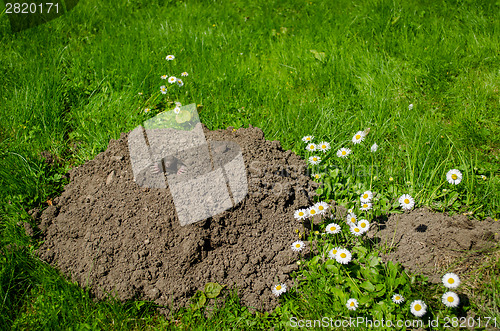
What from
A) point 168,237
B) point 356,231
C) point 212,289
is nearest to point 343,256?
point 356,231

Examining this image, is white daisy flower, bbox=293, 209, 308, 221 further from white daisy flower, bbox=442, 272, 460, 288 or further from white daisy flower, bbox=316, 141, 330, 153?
white daisy flower, bbox=442, 272, 460, 288

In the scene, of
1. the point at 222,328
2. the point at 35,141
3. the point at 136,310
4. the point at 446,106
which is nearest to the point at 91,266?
the point at 136,310

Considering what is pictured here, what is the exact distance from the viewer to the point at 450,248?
Result: 2.24 m

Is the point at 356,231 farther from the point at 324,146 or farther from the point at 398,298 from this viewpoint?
the point at 324,146

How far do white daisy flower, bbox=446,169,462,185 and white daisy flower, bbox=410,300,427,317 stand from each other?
100 cm

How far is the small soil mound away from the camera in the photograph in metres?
2.19

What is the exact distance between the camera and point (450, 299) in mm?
1951

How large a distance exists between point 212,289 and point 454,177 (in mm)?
1846

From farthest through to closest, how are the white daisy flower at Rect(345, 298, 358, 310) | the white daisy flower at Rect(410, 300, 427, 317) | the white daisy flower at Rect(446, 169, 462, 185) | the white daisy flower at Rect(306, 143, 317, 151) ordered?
the white daisy flower at Rect(306, 143, 317, 151) < the white daisy flower at Rect(446, 169, 462, 185) < the white daisy flower at Rect(345, 298, 358, 310) < the white daisy flower at Rect(410, 300, 427, 317)

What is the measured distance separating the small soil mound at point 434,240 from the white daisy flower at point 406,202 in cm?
9

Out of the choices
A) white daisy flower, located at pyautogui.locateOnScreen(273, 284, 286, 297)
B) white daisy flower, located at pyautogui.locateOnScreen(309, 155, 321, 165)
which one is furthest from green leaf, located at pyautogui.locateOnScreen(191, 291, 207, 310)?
white daisy flower, located at pyautogui.locateOnScreen(309, 155, 321, 165)

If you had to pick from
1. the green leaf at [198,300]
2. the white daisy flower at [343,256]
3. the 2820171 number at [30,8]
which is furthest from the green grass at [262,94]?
the 2820171 number at [30,8]

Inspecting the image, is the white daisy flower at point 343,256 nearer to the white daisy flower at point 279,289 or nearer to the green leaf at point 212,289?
the white daisy flower at point 279,289

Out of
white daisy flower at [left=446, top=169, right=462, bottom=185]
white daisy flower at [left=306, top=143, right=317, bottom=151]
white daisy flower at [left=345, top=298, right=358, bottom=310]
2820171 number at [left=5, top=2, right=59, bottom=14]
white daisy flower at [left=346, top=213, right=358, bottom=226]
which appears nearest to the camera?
white daisy flower at [left=345, top=298, right=358, bottom=310]
